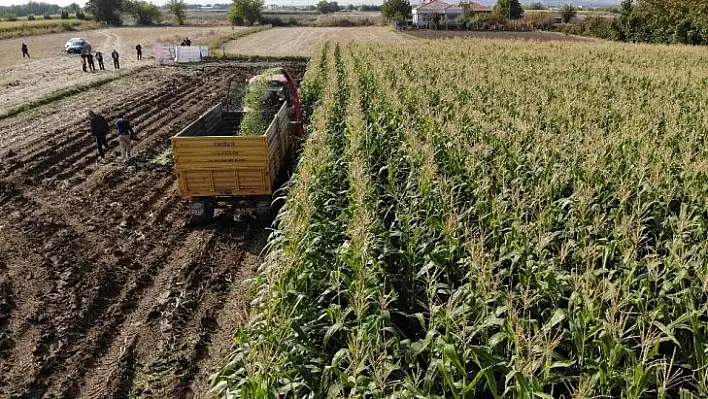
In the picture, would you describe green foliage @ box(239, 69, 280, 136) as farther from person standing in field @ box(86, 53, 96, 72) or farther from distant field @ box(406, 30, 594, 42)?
distant field @ box(406, 30, 594, 42)

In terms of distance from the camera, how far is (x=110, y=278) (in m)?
8.78

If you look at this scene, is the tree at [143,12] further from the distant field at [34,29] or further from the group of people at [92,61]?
the group of people at [92,61]

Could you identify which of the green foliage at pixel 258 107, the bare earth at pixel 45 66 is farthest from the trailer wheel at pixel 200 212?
the bare earth at pixel 45 66

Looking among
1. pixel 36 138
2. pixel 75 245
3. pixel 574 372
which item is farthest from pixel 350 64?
pixel 574 372

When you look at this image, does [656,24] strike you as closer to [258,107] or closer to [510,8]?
[510,8]

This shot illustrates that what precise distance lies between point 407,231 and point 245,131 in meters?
7.11

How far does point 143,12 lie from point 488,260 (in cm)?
10385

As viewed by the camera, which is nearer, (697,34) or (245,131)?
(245,131)

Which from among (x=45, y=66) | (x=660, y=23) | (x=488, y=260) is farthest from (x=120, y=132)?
(x=660, y=23)

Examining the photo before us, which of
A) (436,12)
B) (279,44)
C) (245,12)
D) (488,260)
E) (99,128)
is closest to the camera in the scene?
(488,260)

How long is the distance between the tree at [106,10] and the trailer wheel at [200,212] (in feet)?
303

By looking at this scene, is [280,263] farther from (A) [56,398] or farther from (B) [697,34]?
(B) [697,34]

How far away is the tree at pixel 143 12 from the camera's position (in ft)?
313

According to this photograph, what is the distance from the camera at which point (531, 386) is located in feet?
12.5
